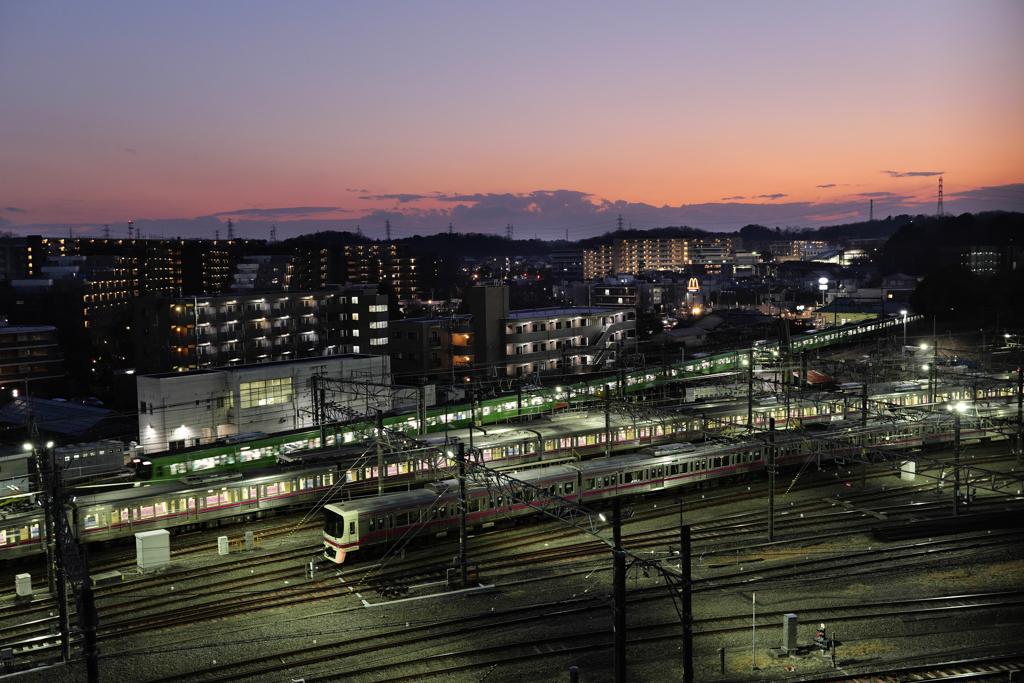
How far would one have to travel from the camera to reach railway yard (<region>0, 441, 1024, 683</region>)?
34.2 ft

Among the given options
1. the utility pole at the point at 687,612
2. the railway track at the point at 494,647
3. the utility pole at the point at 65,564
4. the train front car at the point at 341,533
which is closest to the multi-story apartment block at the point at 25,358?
the train front car at the point at 341,533

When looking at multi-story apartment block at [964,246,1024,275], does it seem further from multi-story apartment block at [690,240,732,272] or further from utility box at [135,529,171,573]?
utility box at [135,529,171,573]

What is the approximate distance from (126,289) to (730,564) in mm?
57239

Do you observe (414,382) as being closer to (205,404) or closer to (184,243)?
(205,404)

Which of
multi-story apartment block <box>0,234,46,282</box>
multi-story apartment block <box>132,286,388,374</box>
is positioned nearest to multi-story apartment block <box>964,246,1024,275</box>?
multi-story apartment block <box>132,286,388,374</box>

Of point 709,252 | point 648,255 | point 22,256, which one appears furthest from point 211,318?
point 709,252

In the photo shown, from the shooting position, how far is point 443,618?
464 inches

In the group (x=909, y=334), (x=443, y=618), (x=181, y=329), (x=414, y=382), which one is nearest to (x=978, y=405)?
(x=443, y=618)

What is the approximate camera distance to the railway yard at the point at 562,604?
34.2 feet

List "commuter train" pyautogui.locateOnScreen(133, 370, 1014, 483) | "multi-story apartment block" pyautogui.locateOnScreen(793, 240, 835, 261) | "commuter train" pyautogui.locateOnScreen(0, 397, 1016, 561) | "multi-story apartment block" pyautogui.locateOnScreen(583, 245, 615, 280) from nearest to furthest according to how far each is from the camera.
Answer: "commuter train" pyautogui.locateOnScreen(0, 397, 1016, 561) → "commuter train" pyautogui.locateOnScreen(133, 370, 1014, 483) → "multi-story apartment block" pyautogui.locateOnScreen(583, 245, 615, 280) → "multi-story apartment block" pyautogui.locateOnScreen(793, 240, 835, 261)

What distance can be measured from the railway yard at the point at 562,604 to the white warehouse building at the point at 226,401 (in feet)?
27.4

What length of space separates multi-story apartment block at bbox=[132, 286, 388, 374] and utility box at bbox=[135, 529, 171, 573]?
21.5 meters

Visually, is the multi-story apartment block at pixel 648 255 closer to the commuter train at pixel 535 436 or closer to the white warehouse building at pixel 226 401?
the commuter train at pixel 535 436

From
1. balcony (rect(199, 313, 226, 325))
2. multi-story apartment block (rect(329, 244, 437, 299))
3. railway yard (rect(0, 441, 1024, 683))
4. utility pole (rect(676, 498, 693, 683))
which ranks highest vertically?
multi-story apartment block (rect(329, 244, 437, 299))
